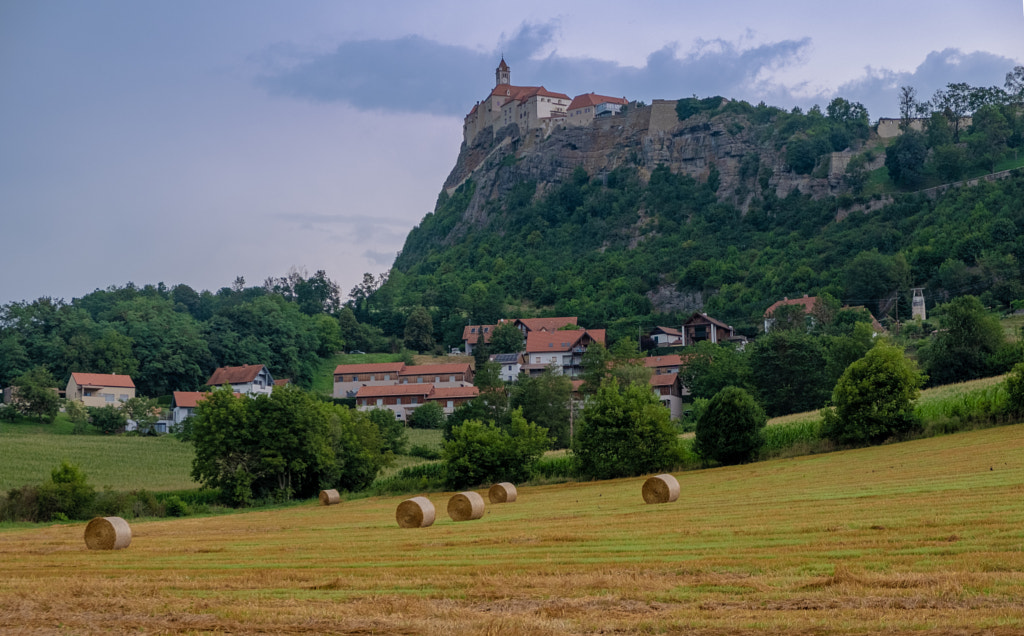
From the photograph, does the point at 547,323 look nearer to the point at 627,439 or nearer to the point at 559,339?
the point at 559,339

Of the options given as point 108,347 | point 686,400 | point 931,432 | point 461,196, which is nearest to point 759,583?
point 931,432

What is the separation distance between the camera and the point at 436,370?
11181cm

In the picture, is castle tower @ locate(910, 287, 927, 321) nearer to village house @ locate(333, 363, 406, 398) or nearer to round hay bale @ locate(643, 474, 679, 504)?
village house @ locate(333, 363, 406, 398)

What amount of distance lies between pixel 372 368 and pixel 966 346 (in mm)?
72440

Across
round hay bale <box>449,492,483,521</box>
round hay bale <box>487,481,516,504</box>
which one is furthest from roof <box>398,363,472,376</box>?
round hay bale <box>449,492,483,521</box>

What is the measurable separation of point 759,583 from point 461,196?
176 metres

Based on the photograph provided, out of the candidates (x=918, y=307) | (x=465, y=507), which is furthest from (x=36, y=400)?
(x=918, y=307)

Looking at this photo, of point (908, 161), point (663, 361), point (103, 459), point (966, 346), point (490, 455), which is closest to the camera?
point (490, 455)

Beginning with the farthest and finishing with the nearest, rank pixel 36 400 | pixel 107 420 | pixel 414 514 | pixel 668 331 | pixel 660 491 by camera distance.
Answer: pixel 668 331 < pixel 107 420 < pixel 36 400 < pixel 660 491 < pixel 414 514

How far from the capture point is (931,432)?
1575 inches

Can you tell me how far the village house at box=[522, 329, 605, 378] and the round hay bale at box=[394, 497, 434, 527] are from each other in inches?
3439

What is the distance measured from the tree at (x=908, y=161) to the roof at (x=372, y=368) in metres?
73.5

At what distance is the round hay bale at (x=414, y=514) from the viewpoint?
1006 inches

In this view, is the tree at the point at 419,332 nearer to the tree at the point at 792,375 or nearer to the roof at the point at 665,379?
the roof at the point at 665,379
